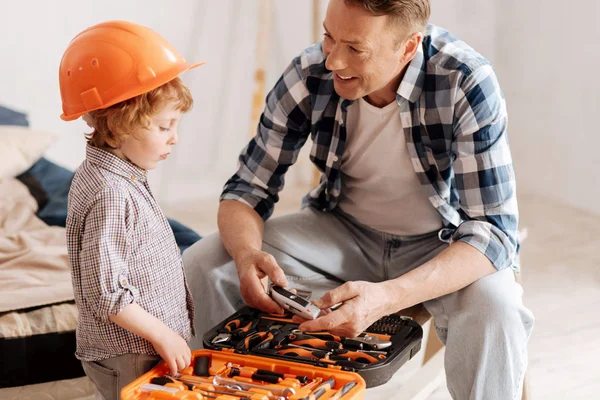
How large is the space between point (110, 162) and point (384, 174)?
25.5 inches

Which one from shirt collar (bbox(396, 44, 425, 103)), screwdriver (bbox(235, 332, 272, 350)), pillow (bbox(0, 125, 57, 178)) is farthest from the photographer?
pillow (bbox(0, 125, 57, 178))

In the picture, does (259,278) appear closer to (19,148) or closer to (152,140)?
(152,140)

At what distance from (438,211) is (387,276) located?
0.19m

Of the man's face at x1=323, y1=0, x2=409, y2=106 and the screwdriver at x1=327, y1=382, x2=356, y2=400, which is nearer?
the screwdriver at x1=327, y1=382, x2=356, y2=400

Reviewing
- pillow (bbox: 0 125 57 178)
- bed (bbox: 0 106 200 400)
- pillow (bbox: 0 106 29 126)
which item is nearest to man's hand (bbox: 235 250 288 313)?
bed (bbox: 0 106 200 400)

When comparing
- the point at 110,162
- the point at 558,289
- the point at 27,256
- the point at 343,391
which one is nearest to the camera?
the point at 343,391

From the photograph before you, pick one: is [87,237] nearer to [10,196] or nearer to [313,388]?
[313,388]

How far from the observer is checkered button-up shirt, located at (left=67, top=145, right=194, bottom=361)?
4.14 ft

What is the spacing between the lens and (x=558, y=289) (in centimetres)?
264

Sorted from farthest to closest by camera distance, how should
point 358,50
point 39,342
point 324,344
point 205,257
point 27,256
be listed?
point 27,256 → point 39,342 → point 205,257 → point 358,50 → point 324,344

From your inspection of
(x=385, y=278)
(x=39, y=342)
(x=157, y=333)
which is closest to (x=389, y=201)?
(x=385, y=278)

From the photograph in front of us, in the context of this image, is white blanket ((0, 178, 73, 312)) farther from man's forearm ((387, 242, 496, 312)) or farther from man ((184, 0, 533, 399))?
man's forearm ((387, 242, 496, 312))

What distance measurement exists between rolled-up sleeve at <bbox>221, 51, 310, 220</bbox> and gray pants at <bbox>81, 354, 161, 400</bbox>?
52 centimetres

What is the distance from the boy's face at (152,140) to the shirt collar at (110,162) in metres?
0.02
